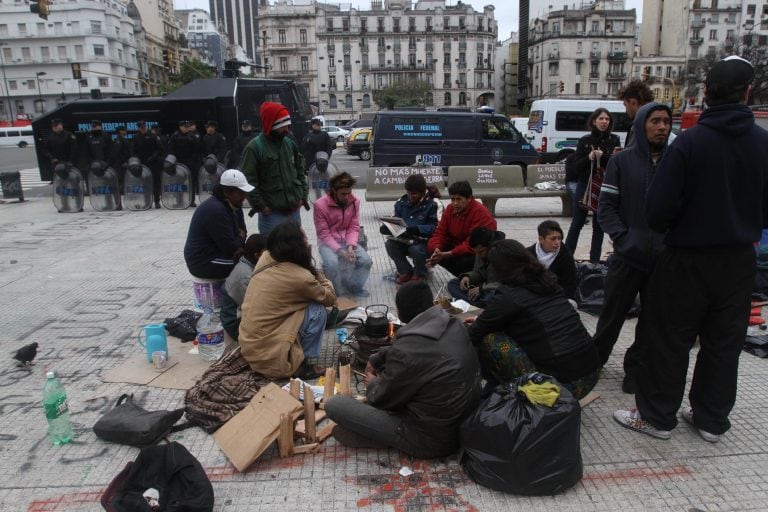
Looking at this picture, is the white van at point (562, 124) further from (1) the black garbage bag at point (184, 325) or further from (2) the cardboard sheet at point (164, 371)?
(2) the cardboard sheet at point (164, 371)

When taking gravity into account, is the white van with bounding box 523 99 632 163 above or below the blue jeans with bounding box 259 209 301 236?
above

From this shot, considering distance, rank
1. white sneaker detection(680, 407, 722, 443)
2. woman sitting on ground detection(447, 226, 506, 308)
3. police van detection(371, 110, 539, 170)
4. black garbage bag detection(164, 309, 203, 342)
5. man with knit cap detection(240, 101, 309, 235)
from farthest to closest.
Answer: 1. police van detection(371, 110, 539, 170)
2. man with knit cap detection(240, 101, 309, 235)
3. black garbage bag detection(164, 309, 203, 342)
4. woman sitting on ground detection(447, 226, 506, 308)
5. white sneaker detection(680, 407, 722, 443)

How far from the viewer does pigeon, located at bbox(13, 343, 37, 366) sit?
4.26 metres

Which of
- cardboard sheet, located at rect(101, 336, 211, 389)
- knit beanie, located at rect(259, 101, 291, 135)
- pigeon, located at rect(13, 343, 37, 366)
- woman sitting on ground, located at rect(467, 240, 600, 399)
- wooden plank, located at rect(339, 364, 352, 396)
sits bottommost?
cardboard sheet, located at rect(101, 336, 211, 389)

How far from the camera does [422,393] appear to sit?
2779mm

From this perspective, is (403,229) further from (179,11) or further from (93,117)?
(179,11)

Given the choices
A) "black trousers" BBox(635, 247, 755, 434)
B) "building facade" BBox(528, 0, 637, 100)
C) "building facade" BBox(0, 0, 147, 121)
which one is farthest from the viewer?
"building facade" BBox(528, 0, 637, 100)

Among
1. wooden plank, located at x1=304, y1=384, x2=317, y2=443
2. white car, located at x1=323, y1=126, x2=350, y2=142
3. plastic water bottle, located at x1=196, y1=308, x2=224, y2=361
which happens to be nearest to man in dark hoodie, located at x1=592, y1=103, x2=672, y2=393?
wooden plank, located at x1=304, y1=384, x2=317, y2=443

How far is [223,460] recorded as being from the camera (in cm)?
312

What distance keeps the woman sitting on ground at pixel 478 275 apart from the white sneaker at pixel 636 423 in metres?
1.50

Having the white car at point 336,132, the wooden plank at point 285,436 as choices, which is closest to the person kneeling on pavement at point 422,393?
the wooden plank at point 285,436

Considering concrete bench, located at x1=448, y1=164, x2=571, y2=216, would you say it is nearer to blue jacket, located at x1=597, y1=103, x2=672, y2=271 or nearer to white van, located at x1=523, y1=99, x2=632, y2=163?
blue jacket, located at x1=597, y1=103, x2=672, y2=271

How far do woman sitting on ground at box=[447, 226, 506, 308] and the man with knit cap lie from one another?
1903 mm

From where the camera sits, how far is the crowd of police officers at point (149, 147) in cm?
1206
